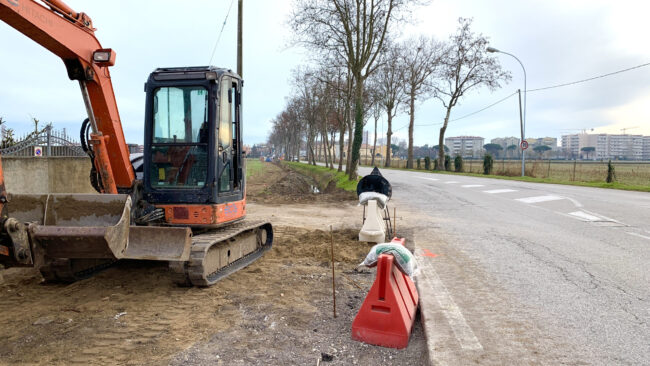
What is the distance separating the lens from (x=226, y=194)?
655cm

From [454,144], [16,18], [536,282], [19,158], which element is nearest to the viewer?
[16,18]

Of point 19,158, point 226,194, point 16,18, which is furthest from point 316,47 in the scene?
point 16,18

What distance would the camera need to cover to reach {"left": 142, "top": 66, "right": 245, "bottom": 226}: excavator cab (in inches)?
242

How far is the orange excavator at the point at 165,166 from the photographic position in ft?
16.8

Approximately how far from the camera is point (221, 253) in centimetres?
637

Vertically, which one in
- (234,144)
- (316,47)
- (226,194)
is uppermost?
(316,47)

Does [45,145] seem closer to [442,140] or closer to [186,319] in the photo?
[186,319]

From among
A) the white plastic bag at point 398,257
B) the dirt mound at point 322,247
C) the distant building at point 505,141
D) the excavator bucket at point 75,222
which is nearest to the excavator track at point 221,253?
the dirt mound at point 322,247

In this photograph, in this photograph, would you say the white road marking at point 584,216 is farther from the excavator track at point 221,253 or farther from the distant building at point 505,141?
the distant building at point 505,141

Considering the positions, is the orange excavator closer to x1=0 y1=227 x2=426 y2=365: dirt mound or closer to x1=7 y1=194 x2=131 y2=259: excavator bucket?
x1=7 y1=194 x2=131 y2=259: excavator bucket

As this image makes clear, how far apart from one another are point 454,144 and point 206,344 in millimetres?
175056

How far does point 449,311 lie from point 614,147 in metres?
148

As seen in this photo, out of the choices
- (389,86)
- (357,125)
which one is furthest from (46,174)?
(389,86)

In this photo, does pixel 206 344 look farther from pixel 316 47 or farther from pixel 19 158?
pixel 316 47
